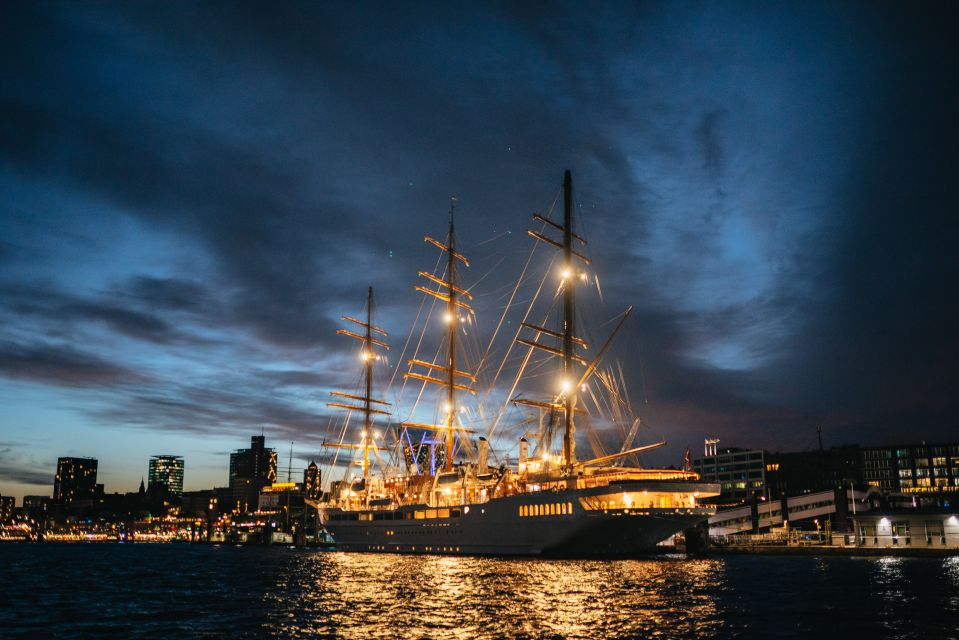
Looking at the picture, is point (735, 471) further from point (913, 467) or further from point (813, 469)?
point (913, 467)

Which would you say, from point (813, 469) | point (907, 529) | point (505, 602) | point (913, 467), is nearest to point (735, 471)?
point (813, 469)

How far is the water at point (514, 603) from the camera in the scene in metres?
31.3

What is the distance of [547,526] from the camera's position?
71188mm

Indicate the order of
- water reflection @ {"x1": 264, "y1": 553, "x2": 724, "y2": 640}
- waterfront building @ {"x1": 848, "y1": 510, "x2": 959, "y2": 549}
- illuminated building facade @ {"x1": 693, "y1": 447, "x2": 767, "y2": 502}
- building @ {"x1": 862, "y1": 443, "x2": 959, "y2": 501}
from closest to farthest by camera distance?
water reflection @ {"x1": 264, "y1": 553, "x2": 724, "y2": 640} < waterfront building @ {"x1": 848, "y1": 510, "x2": 959, "y2": 549} < building @ {"x1": 862, "y1": 443, "x2": 959, "y2": 501} < illuminated building facade @ {"x1": 693, "y1": 447, "x2": 767, "y2": 502}

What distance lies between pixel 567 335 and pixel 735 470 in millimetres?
117526

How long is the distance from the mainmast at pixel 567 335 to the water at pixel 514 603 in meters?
18.2

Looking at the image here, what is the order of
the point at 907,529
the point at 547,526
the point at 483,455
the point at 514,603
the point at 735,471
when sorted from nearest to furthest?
the point at 514,603, the point at 547,526, the point at 907,529, the point at 483,455, the point at 735,471

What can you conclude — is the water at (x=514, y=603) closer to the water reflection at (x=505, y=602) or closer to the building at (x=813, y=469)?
the water reflection at (x=505, y=602)

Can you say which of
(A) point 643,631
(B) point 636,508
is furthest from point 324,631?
(B) point 636,508

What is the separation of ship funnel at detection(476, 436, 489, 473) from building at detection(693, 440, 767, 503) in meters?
96.9

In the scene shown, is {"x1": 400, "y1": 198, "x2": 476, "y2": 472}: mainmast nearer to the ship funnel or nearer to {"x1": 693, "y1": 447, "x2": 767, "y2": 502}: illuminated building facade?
the ship funnel

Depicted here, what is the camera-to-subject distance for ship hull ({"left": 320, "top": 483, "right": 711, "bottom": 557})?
68000 mm

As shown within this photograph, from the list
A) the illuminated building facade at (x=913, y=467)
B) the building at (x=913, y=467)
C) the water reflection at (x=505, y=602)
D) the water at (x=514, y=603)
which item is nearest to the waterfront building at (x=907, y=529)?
the water at (x=514, y=603)

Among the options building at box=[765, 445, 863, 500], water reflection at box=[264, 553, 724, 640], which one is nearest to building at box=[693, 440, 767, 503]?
building at box=[765, 445, 863, 500]
